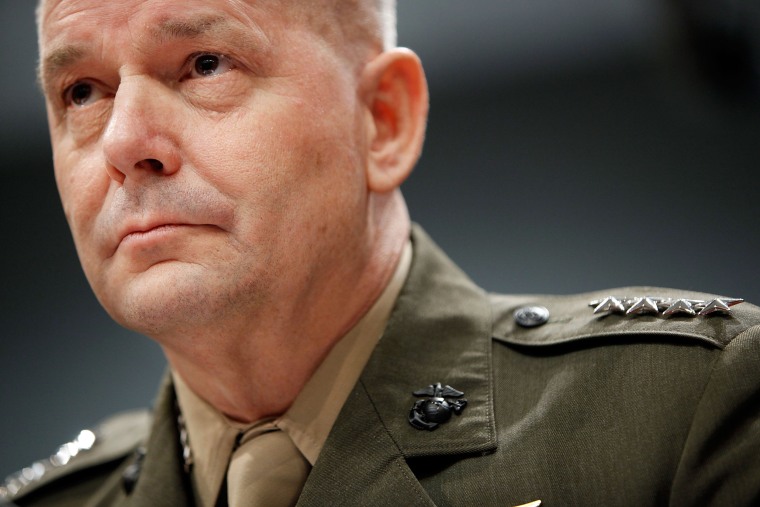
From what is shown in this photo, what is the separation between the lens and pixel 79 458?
2162 millimetres

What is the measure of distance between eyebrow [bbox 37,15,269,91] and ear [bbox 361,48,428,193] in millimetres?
267

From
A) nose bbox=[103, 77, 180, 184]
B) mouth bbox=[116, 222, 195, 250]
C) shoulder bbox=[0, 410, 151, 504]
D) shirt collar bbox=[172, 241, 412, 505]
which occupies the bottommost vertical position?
shoulder bbox=[0, 410, 151, 504]

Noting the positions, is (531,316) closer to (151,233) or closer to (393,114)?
(393,114)

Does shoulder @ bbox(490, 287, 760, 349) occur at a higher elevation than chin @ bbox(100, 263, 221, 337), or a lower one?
lower

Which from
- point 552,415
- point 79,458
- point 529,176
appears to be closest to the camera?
point 552,415

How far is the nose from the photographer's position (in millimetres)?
1469

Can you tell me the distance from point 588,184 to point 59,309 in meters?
1.91

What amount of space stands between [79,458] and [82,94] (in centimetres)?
94

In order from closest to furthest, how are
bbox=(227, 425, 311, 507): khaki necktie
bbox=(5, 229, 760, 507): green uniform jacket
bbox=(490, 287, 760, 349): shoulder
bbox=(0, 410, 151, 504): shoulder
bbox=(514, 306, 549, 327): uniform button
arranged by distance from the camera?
bbox=(5, 229, 760, 507): green uniform jacket < bbox=(490, 287, 760, 349): shoulder < bbox=(227, 425, 311, 507): khaki necktie < bbox=(514, 306, 549, 327): uniform button < bbox=(0, 410, 151, 504): shoulder

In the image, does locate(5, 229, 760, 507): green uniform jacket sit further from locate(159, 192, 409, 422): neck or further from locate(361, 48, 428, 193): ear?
locate(361, 48, 428, 193): ear

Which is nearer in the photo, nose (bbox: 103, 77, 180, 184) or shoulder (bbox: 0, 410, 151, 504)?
nose (bbox: 103, 77, 180, 184)

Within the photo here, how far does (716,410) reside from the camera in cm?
131

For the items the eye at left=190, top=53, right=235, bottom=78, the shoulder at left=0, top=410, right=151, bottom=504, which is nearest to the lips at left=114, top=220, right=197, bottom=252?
the eye at left=190, top=53, right=235, bottom=78

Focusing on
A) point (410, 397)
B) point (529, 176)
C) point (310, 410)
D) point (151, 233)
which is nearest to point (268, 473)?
point (310, 410)
